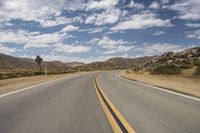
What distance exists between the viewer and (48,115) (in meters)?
8.36

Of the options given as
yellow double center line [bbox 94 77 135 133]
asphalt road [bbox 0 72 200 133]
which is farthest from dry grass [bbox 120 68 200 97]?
yellow double center line [bbox 94 77 135 133]

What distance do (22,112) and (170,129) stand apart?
4770mm

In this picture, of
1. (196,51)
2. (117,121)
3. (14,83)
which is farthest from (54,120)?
(196,51)

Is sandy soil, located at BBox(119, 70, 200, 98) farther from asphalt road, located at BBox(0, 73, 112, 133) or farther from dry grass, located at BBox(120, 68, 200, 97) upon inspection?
asphalt road, located at BBox(0, 73, 112, 133)

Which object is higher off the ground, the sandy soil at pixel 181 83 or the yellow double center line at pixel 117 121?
the sandy soil at pixel 181 83

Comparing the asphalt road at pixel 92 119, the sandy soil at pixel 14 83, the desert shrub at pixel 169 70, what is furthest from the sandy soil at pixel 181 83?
the sandy soil at pixel 14 83

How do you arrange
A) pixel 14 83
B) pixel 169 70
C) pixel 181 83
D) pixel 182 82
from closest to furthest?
pixel 181 83 → pixel 182 82 → pixel 14 83 → pixel 169 70

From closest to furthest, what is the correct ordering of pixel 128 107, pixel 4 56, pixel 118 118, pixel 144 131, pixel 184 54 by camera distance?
pixel 144 131
pixel 118 118
pixel 128 107
pixel 184 54
pixel 4 56

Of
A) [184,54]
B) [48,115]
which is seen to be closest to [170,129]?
[48,115]

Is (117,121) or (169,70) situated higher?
(169,70)

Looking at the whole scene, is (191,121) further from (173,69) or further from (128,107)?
(173,69)

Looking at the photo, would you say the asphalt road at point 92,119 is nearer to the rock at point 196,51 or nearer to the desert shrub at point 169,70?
the desert shrub at point 169,70

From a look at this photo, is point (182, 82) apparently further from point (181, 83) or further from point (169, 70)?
point (169, 70)

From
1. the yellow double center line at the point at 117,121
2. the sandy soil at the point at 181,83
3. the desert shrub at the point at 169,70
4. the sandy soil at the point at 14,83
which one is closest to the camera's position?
the yellow double center line at the point at 117,121
